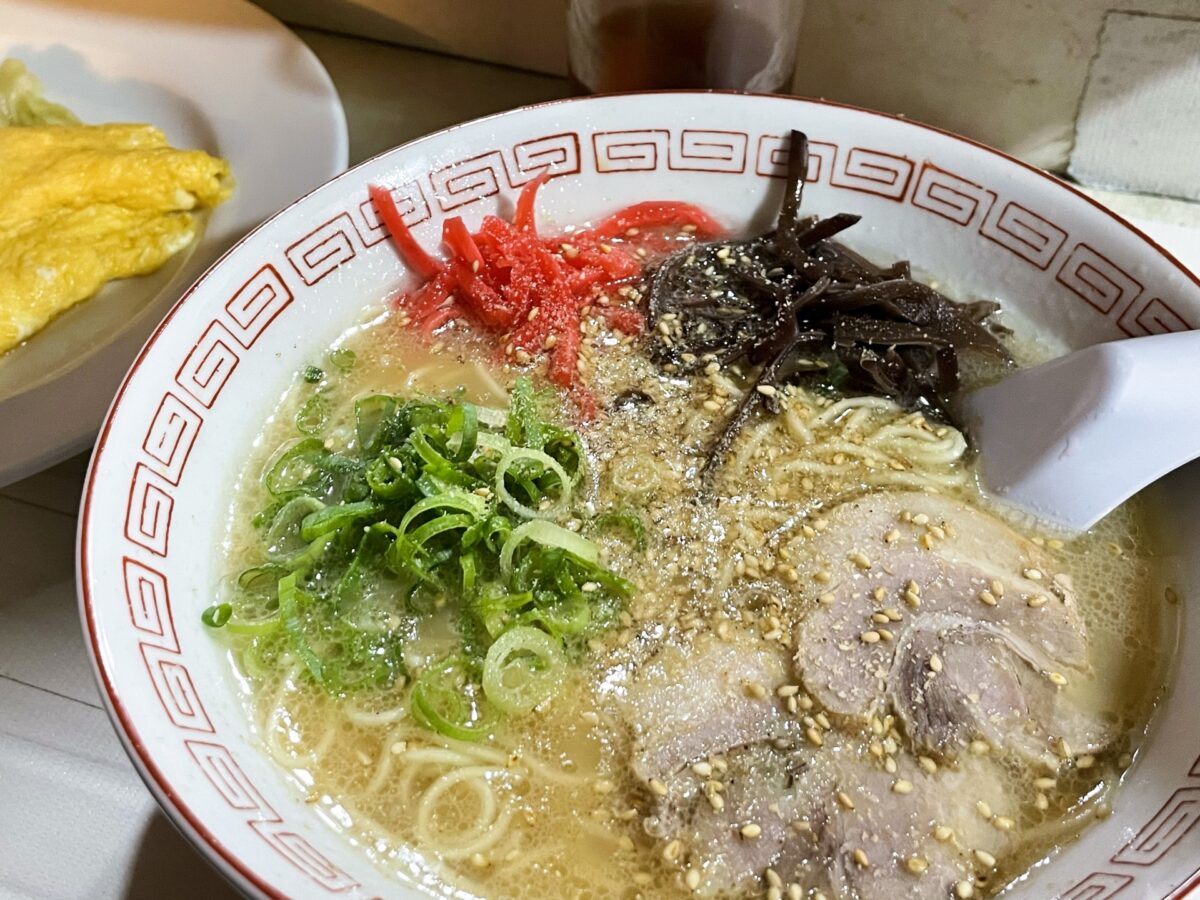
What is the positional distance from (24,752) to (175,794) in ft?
2.35

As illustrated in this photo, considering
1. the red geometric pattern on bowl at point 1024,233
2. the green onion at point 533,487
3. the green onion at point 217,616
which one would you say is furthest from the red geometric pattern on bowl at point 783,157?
the green onion at point 217,616

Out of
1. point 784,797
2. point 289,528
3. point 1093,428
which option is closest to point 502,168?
point 289,528

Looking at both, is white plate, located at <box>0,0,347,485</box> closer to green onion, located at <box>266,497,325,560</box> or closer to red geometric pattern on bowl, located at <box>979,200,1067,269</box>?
green onion, located at <box>266,497,325,560</box>

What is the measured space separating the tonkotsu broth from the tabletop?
33 cm

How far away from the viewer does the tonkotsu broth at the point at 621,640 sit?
1351mm

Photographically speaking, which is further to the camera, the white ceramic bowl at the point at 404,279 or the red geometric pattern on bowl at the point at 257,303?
the red geometric pattern on bowl at the point at 257,303

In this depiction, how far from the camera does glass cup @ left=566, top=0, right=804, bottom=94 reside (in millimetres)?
2150

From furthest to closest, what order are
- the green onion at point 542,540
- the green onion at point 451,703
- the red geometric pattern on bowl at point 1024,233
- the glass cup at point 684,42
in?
the glass cup at point 684,42
the red geometric pattern on bowl at point 1024,233
the green onion at point 542,540
the green onion at point 451,703

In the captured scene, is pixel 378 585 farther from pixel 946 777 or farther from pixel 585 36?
pixel 585 36

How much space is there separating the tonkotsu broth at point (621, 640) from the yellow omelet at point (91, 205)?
2.51 ft

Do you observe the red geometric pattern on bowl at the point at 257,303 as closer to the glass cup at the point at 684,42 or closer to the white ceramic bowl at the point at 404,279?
the white ceramic bowl at the point at 404,279

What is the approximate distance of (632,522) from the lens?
1.66m

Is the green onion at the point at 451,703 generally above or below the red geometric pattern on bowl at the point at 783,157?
below

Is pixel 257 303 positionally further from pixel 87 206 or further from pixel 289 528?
pixel 87 206
